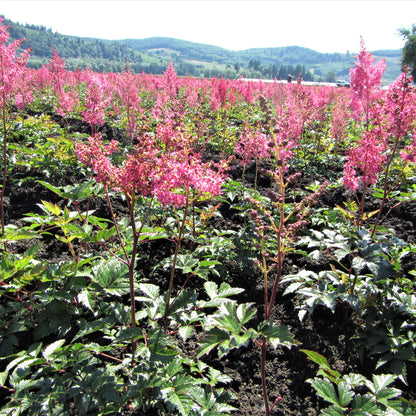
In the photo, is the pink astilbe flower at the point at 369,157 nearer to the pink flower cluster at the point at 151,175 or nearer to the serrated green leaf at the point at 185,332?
the pink flower cluster at the point at 151,175

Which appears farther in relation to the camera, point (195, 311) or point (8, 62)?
point (8, 62)

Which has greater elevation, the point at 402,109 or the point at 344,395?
the point at 402,109

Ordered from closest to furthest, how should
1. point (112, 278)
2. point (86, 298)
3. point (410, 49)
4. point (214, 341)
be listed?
1. point (214, 341)
2. point (86, 298)
3. point (112, 278)
4. point (410, 49)

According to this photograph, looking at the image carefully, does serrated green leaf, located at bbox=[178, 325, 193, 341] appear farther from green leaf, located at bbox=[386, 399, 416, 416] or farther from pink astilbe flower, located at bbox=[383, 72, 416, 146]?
pink astilbe flower, located at bbox=[383, 72, 416, 146]

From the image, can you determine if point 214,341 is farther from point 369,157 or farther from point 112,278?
point 369,157

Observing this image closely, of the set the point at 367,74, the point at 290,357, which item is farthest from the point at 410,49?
the point at 290,357

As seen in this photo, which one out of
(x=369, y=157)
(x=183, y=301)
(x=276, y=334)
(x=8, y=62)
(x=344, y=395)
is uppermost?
(x=8, y=62)

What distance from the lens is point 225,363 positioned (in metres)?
2.61

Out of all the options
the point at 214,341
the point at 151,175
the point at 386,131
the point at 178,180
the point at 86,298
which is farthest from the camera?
the point at 386,131

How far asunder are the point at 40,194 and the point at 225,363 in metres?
4.43

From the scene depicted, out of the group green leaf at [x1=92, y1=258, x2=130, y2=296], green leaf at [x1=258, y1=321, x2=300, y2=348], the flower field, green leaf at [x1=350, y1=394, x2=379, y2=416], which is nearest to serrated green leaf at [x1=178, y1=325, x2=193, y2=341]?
the flower field

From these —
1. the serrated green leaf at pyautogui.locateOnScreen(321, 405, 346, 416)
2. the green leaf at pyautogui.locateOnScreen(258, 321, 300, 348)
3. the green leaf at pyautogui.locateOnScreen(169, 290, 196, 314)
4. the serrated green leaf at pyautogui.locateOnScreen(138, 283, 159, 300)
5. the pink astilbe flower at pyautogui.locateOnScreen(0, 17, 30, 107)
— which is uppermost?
the pink astilbe flower at pyautogui.locateOnScreen(0, 17, 30, 107)

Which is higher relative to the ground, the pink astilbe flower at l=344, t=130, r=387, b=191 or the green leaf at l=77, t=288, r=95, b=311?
the pink astilbe flower at l=344, t=130, r=387, b=191

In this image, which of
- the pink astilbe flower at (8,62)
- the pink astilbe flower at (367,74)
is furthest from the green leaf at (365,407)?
the pink astilbe flower at (367,74)
